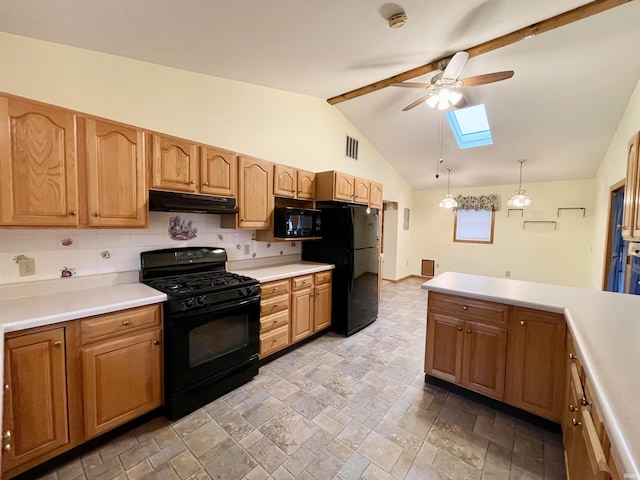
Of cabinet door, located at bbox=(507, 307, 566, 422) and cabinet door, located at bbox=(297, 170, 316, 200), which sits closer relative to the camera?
cabinet door, located at bbox=(507, 307, 566, 422)

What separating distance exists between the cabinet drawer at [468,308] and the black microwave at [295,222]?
159cm

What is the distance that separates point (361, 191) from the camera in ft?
12.8

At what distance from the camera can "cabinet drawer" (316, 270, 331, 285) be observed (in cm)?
330

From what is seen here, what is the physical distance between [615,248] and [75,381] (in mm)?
5984

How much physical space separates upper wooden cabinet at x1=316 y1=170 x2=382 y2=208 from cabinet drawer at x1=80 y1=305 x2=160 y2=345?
88.8 inches

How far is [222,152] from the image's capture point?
2520mm

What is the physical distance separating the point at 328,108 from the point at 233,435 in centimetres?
418

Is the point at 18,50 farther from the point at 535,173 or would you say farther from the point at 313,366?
the point at 535,173

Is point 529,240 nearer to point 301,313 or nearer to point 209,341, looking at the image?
point 301,313

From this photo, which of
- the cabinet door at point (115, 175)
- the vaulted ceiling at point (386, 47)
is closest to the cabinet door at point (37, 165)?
the cabinet door at point (115, 175)

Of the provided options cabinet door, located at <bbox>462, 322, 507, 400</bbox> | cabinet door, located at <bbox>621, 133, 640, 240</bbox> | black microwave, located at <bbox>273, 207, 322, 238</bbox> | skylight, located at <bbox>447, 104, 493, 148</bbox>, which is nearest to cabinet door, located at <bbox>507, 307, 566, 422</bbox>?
cabinet door, located at <bbox>462, 322, 507, 400</bbox>

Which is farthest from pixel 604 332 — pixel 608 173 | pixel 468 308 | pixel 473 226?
pixel 473 226

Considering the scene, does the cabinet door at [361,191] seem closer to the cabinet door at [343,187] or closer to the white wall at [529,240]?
the cabinet door at [343,187]

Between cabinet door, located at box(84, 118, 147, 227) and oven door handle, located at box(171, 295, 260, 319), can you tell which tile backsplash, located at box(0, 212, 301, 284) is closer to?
cabinet door, located at box(84, 118, 147, 227)
